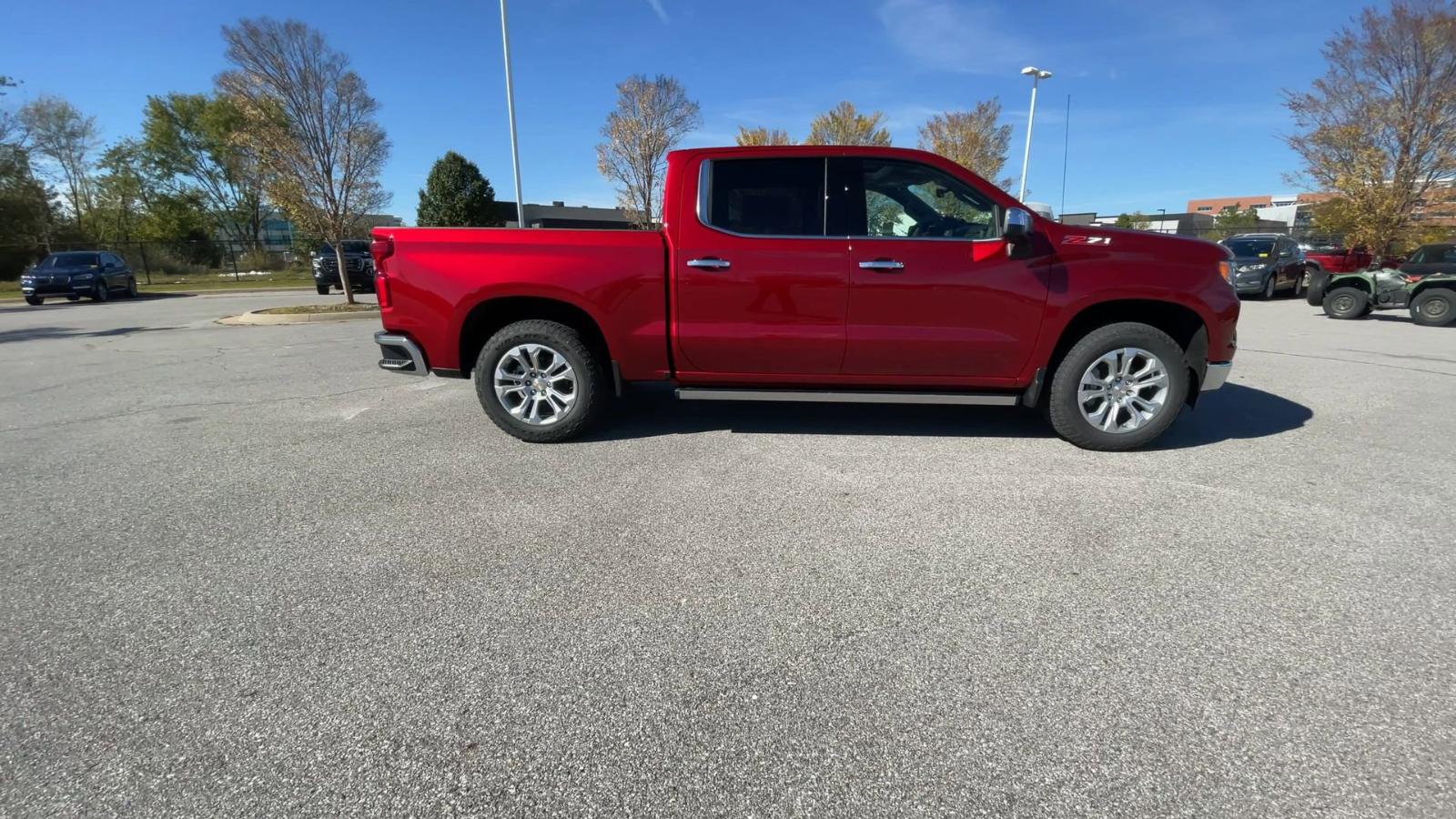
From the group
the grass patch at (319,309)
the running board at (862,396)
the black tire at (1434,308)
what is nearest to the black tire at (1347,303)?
the black tire at (1434,308)

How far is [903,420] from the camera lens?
5.45 meters

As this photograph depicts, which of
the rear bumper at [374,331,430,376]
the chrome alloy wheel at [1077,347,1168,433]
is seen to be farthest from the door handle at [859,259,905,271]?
the rear bumper at [374,331,430,376]

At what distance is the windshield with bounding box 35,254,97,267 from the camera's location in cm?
2055

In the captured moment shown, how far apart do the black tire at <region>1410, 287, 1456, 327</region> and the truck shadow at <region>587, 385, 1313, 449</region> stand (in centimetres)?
969

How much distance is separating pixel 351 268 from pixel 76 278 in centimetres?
820

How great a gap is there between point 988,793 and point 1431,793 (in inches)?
45.8

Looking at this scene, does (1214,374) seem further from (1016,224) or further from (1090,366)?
(1016,224)

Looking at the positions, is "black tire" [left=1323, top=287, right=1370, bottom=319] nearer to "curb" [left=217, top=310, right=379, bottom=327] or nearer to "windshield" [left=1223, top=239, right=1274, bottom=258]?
"windshield" [left=1223, top=239, right=1274, bottom=258]

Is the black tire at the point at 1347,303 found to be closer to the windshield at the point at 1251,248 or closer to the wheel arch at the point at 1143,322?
the windshield at the point at 1251,248

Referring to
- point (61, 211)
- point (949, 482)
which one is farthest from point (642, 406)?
point (61, 211)

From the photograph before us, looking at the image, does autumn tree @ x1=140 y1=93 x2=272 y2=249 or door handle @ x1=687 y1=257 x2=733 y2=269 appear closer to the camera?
door handle @ x1=687 y1=257 x2=733 y2=269

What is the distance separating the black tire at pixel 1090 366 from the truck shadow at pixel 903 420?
0.32 m

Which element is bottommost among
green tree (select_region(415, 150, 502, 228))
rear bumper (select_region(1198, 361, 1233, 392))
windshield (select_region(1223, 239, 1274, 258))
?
rear bumper (select_region(1198, 361, 1233, 392))

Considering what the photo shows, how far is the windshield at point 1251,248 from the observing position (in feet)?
59.9
